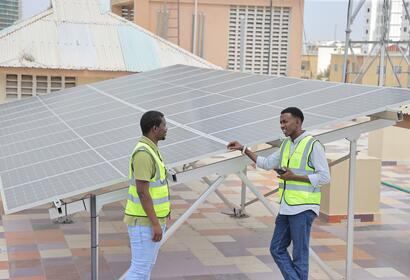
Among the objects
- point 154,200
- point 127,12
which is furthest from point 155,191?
point 127,12

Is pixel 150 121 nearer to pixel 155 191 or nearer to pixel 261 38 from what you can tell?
pixel 155 191

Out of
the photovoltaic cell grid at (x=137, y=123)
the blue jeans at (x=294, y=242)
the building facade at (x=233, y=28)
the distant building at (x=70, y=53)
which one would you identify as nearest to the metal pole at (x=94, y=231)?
the photovoltaic cell grid at (x=137, y=123)

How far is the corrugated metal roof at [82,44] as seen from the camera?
14383 millimetres

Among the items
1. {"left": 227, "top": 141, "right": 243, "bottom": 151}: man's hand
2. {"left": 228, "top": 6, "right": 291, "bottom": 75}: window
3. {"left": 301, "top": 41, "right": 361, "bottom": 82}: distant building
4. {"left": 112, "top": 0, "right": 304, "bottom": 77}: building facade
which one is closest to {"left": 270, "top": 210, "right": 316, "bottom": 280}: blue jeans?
{"left": 227, "top": 141, "right": 243, "bottom": 151}: man's hand

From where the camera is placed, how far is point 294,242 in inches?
239

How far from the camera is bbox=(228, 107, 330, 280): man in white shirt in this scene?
5871 mm

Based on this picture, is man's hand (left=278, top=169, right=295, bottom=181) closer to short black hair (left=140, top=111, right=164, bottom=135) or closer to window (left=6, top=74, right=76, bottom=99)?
short black hair (left=140, top=111, right=164, bottom=135)

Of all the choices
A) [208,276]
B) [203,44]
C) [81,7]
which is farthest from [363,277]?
[203,44]

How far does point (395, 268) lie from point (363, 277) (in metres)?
0.70

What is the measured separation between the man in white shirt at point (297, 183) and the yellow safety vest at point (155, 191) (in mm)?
985

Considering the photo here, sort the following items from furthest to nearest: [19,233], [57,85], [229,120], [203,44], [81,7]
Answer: [203,44] → [81,7] → [57,85] → [19,233] → [229,120]

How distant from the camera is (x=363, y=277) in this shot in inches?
313

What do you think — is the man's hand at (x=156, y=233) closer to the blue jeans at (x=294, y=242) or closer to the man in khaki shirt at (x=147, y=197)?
the man in khaki shirt at (x=147, y=197)

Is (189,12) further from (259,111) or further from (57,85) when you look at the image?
(259,111)
